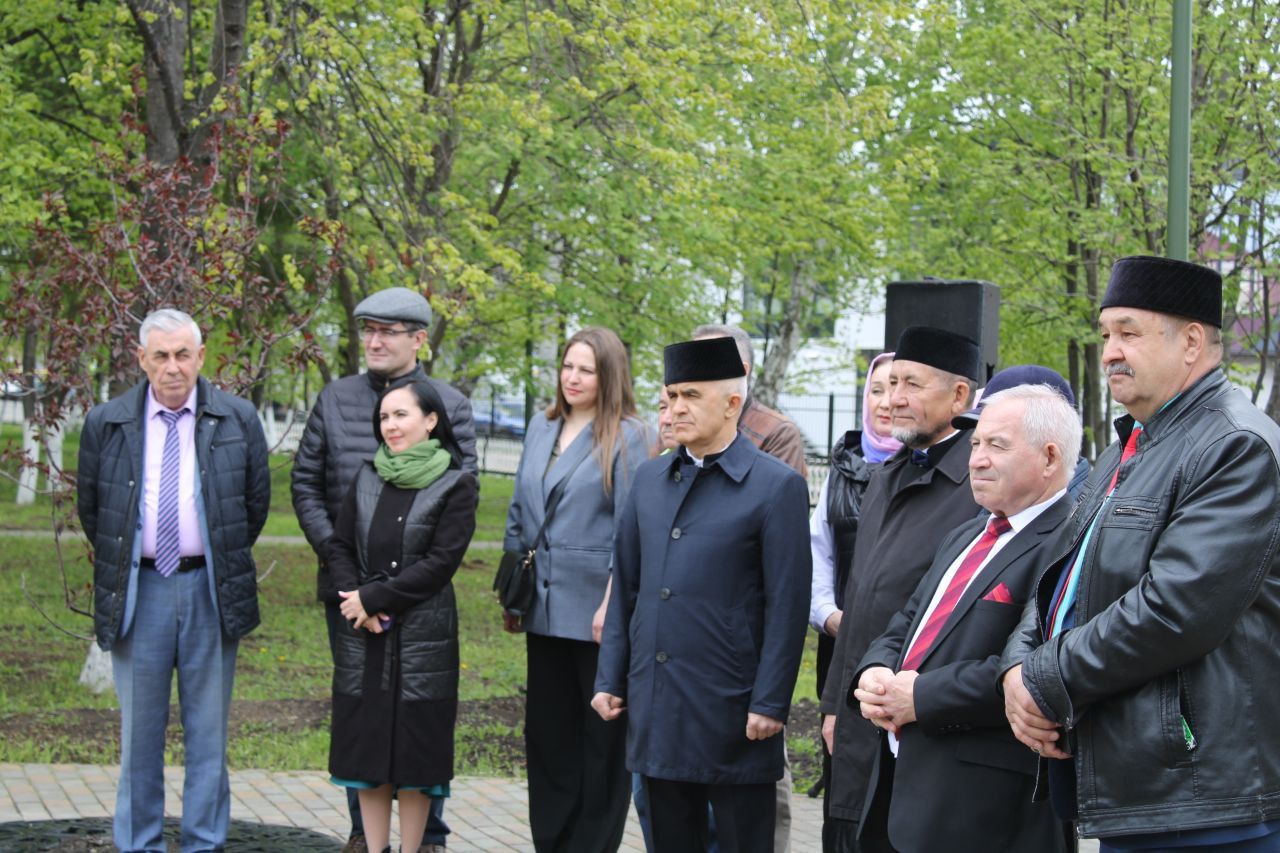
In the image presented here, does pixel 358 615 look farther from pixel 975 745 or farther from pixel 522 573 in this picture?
pixel 975 745

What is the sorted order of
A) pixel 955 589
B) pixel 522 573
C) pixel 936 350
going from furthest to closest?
pixel 522 573 < pixel 936 350 < pixel 955 589

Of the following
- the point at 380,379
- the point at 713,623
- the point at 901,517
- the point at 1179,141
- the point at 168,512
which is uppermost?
the point at 1179,141

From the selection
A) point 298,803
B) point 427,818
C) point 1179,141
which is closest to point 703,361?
point 427,818

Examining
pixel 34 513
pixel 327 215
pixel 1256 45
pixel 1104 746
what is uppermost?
pixel 1256 45

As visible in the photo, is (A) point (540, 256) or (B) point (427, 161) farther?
(A) point (540, 256)

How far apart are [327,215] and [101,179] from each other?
260 centimetres

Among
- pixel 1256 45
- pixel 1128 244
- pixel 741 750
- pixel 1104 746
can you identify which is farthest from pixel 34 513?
pixel 1104 746

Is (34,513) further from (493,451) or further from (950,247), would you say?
(493,451)

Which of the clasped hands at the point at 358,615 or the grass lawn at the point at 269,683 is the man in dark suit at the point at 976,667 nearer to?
the clasped hands at the point at 358,615

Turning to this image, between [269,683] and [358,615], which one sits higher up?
[358,615]

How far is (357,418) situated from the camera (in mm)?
6352

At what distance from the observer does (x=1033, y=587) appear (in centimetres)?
378

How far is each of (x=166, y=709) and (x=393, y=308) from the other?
6.32 feet

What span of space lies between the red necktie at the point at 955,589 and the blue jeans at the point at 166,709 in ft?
10.6
